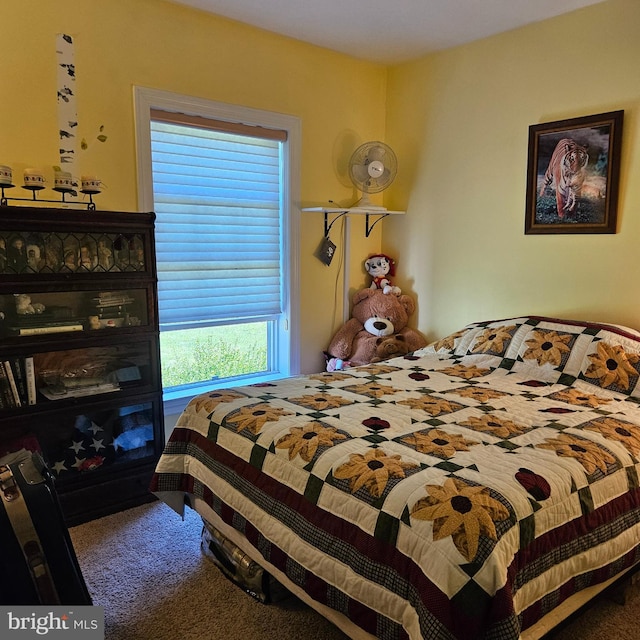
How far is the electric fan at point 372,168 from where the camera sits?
3412mm

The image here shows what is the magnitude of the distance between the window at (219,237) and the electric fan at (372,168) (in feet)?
1.50

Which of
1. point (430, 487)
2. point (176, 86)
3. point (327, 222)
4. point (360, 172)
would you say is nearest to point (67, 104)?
point (176, 86)

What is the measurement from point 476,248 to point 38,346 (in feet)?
8.18

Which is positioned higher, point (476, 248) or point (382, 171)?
point (382, 171)

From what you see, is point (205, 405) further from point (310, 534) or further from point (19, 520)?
point (19, 520)

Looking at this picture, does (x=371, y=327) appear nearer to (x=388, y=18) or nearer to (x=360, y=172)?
(x=360, y=172)

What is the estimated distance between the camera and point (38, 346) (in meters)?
2.28

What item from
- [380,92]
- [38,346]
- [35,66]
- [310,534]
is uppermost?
[380,92]

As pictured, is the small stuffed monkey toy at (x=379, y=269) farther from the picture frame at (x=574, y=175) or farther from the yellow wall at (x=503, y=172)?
the picture frame at (x=574, y=175)

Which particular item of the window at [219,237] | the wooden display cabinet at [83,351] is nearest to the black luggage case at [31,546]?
the wooden display cabinet at [83,351]

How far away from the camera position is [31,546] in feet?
4.20

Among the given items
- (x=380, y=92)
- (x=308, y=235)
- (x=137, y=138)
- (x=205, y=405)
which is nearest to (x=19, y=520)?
(x=205, y=405)

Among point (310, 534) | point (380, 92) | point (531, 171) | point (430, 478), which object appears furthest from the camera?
point (380, 92)

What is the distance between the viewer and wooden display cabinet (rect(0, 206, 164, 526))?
2240mm
